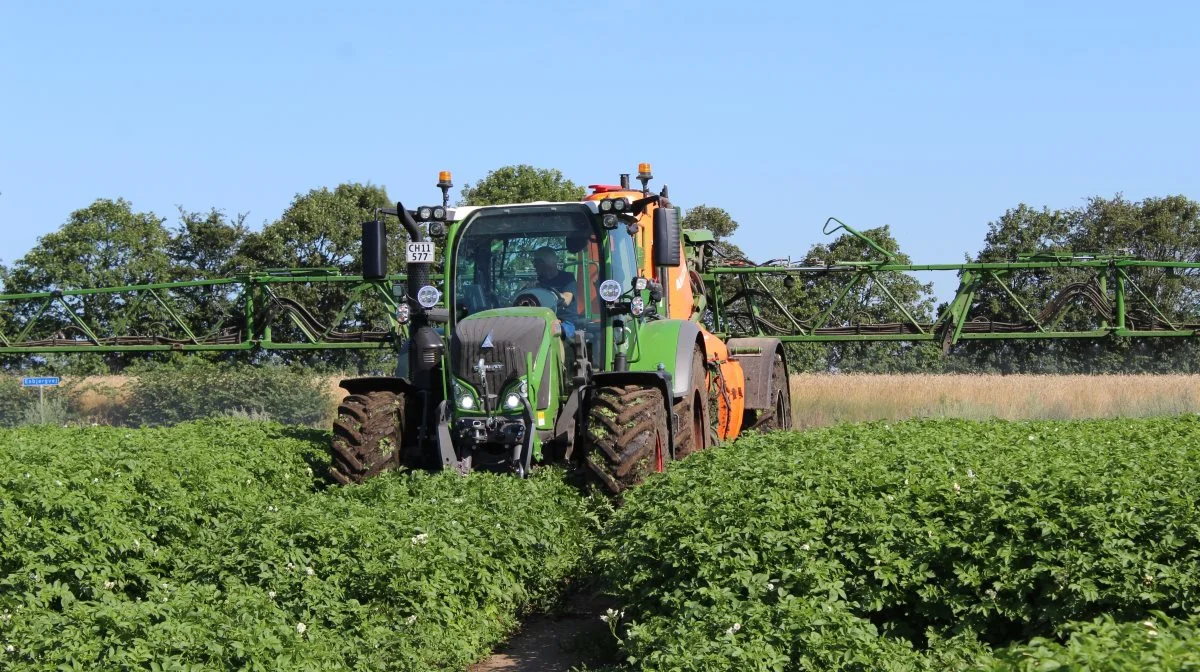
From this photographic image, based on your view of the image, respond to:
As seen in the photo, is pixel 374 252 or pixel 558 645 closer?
pixel 558 645

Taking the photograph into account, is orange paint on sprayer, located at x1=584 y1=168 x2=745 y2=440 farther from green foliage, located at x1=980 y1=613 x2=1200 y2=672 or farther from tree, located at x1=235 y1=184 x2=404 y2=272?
tree, located at x1=235 y1=184 x2=404 y2=272

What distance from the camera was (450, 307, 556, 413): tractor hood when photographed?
32.5 ft

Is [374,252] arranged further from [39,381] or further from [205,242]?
[205,242]

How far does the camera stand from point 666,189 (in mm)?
11938

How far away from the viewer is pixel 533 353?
997 cm

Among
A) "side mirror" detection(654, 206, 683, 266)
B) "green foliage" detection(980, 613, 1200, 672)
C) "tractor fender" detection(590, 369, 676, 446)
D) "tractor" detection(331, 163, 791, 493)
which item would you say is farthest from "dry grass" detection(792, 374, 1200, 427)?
"green foliage" detection(980, 613, 1200, 672)

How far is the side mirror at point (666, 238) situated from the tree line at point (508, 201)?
502 inches

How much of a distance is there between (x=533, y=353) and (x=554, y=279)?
1.18m

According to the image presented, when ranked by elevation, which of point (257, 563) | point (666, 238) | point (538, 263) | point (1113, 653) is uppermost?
point (666, 238)

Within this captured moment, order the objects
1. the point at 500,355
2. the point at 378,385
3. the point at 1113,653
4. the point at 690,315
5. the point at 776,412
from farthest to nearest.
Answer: the point at 776,412 < the point at 690,315 < the point at 378,385 < the point at 500,355 < the point at 1113,653

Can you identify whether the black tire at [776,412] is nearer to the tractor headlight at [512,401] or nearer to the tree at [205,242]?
the tractor headlight at [512,401]

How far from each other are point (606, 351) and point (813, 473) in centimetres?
335

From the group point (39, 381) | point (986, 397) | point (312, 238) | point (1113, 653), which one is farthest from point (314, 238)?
point (1113, 653)

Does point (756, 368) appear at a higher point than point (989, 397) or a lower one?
higher
